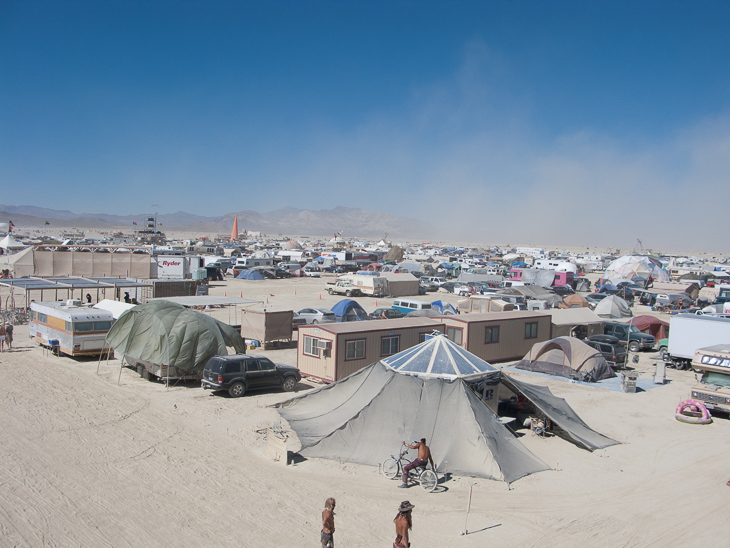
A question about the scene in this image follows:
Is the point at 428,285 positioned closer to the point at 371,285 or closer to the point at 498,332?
the point at 371,285

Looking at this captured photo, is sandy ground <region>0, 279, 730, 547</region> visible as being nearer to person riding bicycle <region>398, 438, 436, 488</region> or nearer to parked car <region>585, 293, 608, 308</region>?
person riding bicycle <region>398, 438, 436, 488</region>

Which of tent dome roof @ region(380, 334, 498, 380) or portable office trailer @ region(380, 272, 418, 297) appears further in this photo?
portable office trailer @ region(380, 272, 418, 297)

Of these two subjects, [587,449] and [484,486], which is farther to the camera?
[587,449]

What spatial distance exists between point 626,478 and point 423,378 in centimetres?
467

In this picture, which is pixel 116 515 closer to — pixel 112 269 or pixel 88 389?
pixel 88 389

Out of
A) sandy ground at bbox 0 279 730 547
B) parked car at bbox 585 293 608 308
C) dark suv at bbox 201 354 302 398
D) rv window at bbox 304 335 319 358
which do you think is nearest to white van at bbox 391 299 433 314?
rv window at bbox 304 335 319 358

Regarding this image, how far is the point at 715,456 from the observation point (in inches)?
524

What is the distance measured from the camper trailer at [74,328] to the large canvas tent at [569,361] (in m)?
15.7

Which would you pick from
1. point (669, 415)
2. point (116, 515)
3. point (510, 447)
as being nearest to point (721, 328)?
point (669, 415)

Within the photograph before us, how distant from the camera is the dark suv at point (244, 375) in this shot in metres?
16.3

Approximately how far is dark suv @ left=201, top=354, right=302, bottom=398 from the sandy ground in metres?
0.50

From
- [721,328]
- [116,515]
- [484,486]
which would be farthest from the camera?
[721,328]

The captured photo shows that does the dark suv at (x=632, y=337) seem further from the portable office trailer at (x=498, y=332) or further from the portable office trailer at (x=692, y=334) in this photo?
the portable office trailer at (x=498, y=332)

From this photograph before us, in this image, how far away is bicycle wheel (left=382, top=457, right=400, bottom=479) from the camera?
1138 centimetres
